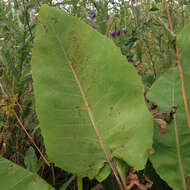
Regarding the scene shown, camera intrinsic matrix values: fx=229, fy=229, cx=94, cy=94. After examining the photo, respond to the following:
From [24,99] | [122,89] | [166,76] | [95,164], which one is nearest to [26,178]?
[95,164]

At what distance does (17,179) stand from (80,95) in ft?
0.72

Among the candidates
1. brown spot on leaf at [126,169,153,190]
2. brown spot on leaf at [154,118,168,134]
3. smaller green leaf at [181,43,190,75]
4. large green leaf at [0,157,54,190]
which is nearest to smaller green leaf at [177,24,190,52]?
smaller green leaf at [181,43,190,75]

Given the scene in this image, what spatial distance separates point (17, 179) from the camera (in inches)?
18.8

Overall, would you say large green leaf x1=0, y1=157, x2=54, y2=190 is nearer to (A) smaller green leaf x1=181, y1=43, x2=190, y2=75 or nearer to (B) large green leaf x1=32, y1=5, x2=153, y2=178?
(B) large green leaf x1=32, y1=5, x2=153, y2=178

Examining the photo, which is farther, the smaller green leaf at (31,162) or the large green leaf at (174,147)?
the smaller green leaf at (31,162)

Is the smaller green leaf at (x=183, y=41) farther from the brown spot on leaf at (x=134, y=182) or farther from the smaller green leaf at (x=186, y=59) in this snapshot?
the brown spot on leaf at (x=134, y=182)

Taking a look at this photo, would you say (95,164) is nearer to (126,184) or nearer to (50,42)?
(126,184)

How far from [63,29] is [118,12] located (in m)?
1.28

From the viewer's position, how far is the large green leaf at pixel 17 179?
1.53 ft

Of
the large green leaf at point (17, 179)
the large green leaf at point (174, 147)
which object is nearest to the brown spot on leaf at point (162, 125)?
the large green leaf at point (174, 147)

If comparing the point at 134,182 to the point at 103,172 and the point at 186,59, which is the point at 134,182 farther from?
the point at 186,59

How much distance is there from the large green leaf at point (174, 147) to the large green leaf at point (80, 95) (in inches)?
2.8

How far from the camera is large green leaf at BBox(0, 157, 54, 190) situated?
467mm

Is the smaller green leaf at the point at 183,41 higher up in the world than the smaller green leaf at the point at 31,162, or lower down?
higher up
